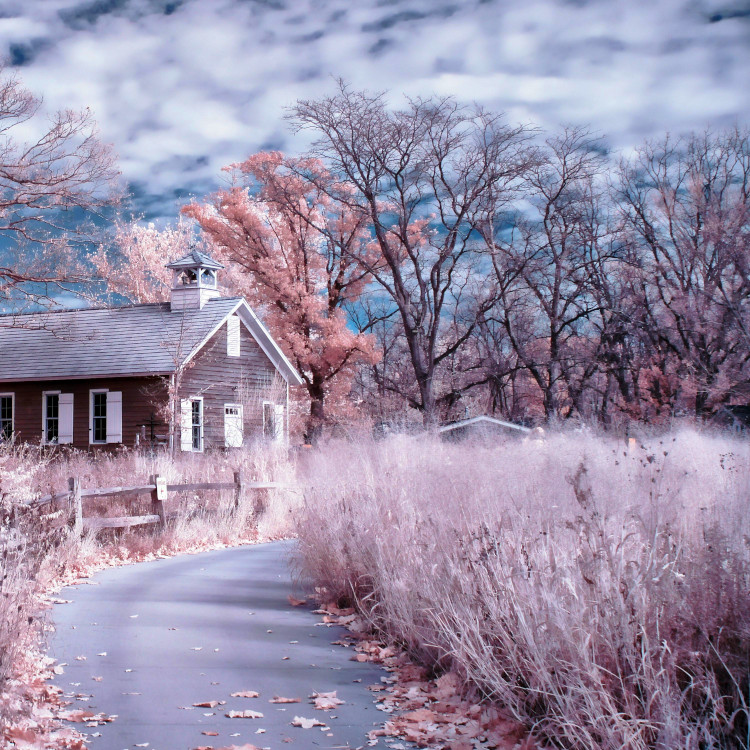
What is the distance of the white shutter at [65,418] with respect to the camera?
3097 centimetres

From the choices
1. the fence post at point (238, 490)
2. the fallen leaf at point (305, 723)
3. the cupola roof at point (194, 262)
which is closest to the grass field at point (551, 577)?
the fallen leaf at point (305, 723)

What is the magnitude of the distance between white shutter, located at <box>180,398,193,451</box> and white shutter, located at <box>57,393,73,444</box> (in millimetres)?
4588

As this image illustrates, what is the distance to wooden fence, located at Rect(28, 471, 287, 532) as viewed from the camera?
12.9 metres

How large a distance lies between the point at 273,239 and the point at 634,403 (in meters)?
17.3

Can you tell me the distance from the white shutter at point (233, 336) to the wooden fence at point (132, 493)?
1473 centimetres

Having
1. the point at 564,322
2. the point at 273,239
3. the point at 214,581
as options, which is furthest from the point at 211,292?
the point at 214,581

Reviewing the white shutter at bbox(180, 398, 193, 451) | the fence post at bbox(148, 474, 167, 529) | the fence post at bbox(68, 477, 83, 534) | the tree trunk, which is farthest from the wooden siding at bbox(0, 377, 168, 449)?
the fence post at bbox(68, 477, 83, 534)

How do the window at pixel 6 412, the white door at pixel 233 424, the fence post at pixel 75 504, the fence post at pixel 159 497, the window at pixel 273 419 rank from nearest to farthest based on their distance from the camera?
the fence post at pixel 75 504, the fence post at pixel 159 497, the white door at pixel 233 424, the window at pixel 6 412, the window at pixel 273 419

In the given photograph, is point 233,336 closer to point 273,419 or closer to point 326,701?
point 273,419

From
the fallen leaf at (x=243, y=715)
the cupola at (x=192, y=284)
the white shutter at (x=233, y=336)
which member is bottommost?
the fallen leaf at (x=243, y=715)

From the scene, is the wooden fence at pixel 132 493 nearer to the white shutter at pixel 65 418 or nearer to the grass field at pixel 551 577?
the grass field at pixel 551 577

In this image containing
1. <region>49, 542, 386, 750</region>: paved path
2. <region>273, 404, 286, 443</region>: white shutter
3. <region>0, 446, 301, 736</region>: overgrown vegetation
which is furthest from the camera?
<region>273, 404, 286, 443</region>: white shutter

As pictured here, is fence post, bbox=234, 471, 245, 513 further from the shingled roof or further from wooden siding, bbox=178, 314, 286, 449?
wooden siding, bbox=178, 314, 286, 449

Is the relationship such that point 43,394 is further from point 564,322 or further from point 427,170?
point 564,322
